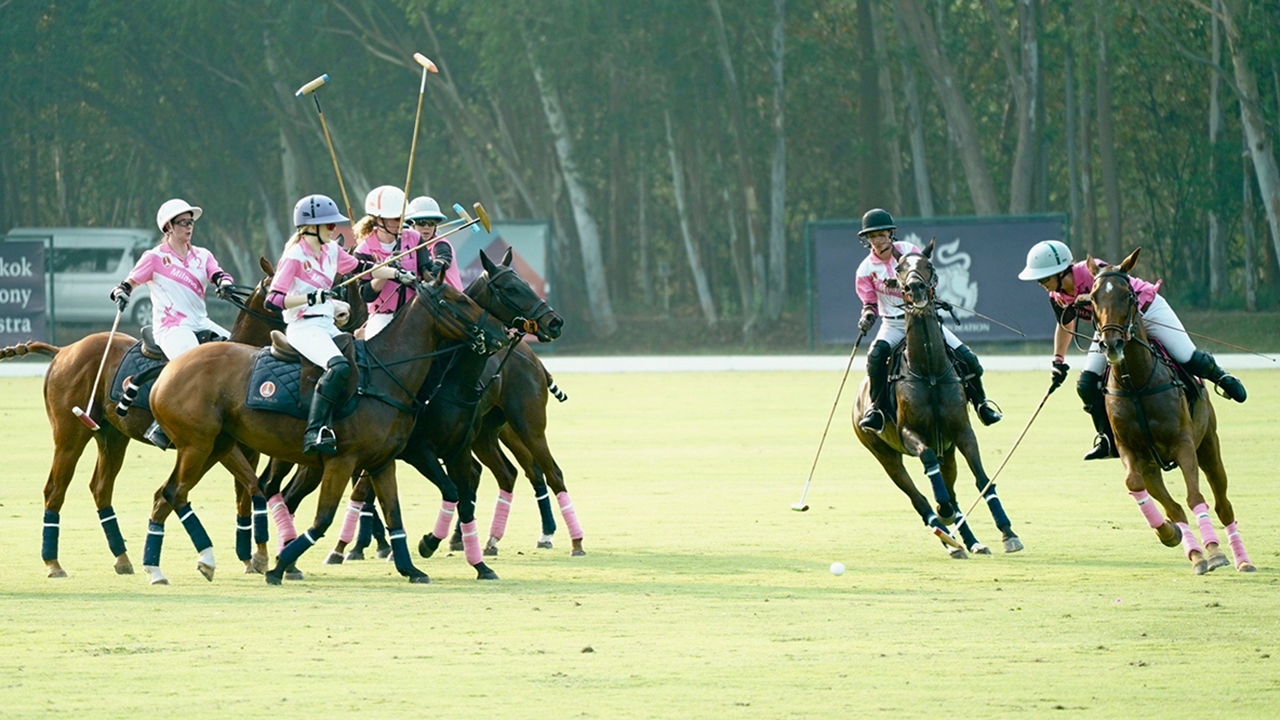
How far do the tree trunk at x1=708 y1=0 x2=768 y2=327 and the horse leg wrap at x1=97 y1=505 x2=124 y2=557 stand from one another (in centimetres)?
3154

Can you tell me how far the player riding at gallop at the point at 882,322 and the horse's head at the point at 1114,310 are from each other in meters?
1.56

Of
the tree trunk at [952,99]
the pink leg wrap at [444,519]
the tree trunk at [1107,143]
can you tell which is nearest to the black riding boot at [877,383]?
the pink leg wrap at [444,519]

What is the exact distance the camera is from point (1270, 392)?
83.1 ft

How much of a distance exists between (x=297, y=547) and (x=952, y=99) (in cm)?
3097

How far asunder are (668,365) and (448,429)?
2481cm

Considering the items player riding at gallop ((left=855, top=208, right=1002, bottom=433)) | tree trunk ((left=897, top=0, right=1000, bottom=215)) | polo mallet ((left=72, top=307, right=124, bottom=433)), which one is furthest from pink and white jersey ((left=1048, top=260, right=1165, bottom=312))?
tree trunk ((left=897, top=0, right=1000, bottom=215))

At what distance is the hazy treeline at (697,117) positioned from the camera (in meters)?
41.8

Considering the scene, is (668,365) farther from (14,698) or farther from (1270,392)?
(14,698)

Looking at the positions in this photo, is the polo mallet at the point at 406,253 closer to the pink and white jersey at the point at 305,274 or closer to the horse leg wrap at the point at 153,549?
the pink and white jersey at the point at 305,274

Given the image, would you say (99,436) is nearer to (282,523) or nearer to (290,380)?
(282,523)

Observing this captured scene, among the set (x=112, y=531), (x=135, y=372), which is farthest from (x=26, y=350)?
(x=112, y=531)

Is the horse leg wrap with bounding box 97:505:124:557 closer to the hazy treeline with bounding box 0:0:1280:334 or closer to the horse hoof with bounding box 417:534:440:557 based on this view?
the horse hoof with bounding box 417:534:440:557

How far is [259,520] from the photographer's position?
11.5m

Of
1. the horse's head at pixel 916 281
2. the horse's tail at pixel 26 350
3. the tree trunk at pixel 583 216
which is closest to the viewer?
the horse's tail at pixel 26 350
